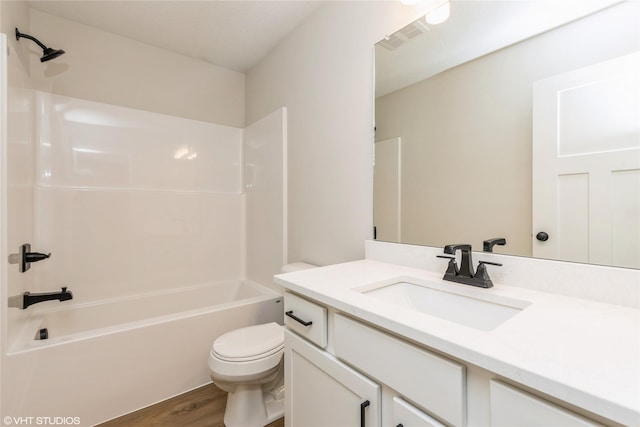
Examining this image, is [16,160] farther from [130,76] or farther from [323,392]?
[323,392]

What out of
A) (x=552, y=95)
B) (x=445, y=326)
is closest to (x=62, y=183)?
(x=445, y=326)

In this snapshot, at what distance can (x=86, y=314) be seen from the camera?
6.51ft

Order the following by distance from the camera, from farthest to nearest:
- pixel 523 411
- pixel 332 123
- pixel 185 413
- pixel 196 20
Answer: pixel 196 20 → pixel 332 123 → pixel 185 413 → pixel 523 411

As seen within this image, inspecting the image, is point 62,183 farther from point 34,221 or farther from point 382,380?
point 382,380

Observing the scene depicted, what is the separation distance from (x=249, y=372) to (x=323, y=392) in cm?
60

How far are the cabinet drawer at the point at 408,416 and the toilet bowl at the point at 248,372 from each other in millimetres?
863

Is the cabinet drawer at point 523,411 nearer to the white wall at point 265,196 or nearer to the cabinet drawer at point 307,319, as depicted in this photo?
the cabinet drawer at point 307,319

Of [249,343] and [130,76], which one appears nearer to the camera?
[249,343]

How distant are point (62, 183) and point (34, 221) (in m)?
0.30

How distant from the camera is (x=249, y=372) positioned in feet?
4.45

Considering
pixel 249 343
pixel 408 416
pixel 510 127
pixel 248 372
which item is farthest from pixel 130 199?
pixel 510 127

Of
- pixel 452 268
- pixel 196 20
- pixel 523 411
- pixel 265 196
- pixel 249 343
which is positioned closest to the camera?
pixel 523 411

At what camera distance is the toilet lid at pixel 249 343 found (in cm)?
139

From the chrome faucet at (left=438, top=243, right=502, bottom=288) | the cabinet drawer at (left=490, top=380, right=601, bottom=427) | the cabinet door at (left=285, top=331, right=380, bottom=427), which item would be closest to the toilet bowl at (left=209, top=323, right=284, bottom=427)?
the cabinet door at (left=285, top=331, right=380, bottom=427)
